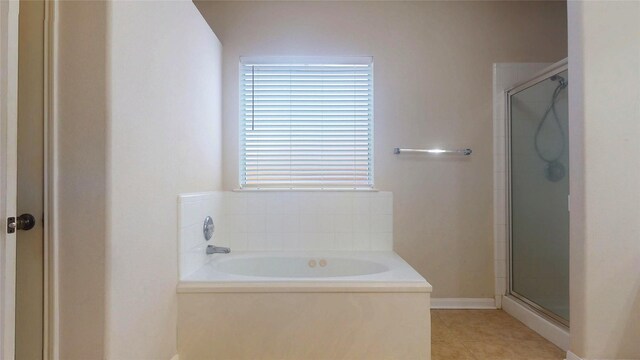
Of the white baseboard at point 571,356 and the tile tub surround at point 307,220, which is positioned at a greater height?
the tile tub surround at point 307,220

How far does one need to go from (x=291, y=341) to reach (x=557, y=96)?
2.32 meters

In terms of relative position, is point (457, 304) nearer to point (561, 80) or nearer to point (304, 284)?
point (304, 284)

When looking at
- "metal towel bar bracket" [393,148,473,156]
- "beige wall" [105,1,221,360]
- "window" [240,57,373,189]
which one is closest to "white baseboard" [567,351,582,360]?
"metal towel bar bracket" [393,148,473,156]

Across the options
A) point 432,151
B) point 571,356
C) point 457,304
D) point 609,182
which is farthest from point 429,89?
point 571,356

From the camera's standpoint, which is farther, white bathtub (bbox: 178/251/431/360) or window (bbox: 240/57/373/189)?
window (bbox: 240/57/373/189)

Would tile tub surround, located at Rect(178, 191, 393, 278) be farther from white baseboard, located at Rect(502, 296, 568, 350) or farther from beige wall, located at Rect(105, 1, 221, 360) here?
white baseboard, located at Rect(502, 296, 568, 350)

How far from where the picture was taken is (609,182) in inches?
70.0

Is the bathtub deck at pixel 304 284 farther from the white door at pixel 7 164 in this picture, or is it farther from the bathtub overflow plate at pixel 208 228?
the white door at pixel 7 164

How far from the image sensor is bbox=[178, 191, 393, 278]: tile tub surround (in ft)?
8.54

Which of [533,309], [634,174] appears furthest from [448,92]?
[533,309]

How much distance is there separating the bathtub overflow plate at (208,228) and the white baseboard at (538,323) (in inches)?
88.5

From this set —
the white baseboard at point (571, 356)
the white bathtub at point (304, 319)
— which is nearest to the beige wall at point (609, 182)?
the white baseboard at point (571, 356)

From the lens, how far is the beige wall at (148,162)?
1271mm

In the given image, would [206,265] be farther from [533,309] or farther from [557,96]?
[557,96]
